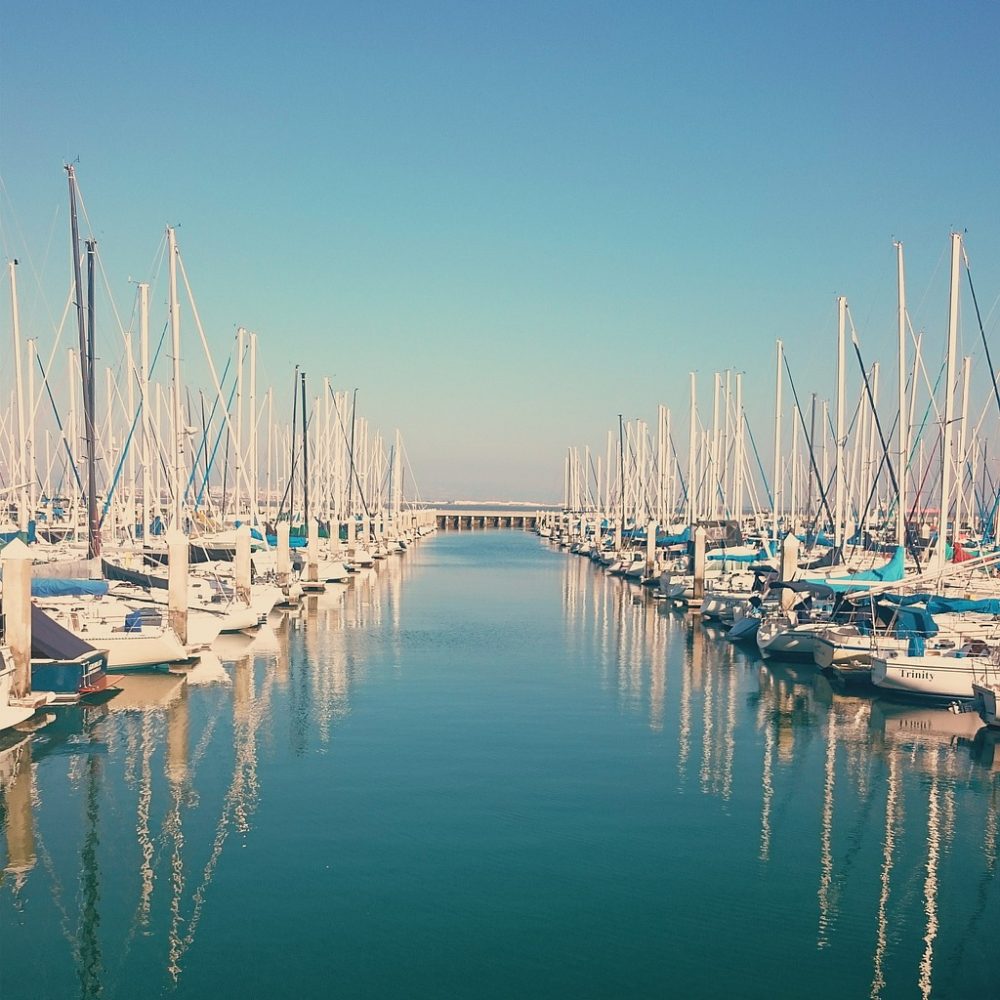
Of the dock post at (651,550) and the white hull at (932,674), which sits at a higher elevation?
the dock post at (651,550)

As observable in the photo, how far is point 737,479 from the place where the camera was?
91.3 m

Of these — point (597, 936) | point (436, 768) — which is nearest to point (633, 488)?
point (436, 768)

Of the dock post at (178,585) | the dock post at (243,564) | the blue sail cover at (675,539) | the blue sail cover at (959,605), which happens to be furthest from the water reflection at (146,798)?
the blue sail cover at (675,539)

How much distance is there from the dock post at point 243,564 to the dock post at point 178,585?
10.5 m

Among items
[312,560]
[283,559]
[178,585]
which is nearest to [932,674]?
[178,585]

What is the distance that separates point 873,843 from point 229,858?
41.5 ft

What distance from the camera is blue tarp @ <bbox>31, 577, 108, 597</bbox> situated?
3944 centimetres

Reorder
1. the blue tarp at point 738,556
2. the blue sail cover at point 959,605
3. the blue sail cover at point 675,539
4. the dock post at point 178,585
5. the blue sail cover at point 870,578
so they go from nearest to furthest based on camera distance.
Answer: the blue sail cover at point 959,605 < the dock post at point 178,585 < the blue sail cover at point 870,578 < the blue tarp at point 738,556 < the blue sail cover at point 675,539

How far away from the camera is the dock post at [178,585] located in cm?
3997

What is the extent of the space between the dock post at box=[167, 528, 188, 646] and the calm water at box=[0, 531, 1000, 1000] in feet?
8.86

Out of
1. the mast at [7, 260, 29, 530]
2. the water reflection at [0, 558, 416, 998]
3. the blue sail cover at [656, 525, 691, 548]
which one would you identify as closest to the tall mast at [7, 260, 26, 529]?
the mast at [7, 260, 29, 530]

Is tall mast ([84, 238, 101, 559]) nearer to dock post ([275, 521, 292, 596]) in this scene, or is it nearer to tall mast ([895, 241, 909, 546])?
dock post ([275, 521, 292, 596])

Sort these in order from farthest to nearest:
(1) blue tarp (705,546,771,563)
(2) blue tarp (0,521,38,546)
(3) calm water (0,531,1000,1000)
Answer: (1) blue tarp (705,546,771,563), (2) blue tarp (0,521,38,546), (3) calm water (0,531,1000,1000)

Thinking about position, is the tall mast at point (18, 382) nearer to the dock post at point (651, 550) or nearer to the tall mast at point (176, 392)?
the tall mast at point (176, 392)
